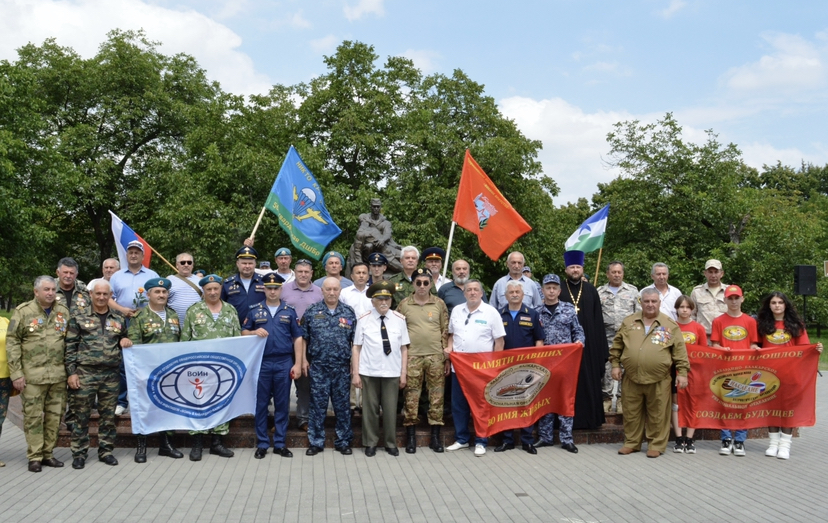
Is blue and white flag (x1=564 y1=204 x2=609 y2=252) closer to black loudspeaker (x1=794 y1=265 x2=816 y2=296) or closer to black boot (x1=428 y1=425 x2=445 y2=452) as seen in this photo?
black boot (x1=428 y1=425 x2=445 y2=452)

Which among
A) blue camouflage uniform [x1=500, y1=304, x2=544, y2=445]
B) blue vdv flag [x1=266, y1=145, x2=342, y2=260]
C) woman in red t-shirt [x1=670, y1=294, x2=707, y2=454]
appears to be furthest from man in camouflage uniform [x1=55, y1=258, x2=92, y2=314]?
woman in red t-shirt [x1=670, y1=294, x2=707, y2=454]

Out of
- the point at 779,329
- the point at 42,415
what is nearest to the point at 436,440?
the point at 42,415

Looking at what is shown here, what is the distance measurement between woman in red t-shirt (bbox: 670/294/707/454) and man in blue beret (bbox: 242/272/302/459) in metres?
4.13

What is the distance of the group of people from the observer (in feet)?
21.4

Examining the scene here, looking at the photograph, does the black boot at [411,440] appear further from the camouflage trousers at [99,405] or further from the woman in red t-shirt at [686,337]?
the camouflage trousers at [99,405]

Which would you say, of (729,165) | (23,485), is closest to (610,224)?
(729,165)

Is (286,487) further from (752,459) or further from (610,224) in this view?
(610,224)

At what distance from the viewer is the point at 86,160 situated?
27.5 metres

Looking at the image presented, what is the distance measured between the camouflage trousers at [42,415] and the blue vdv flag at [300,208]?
15.3 ft

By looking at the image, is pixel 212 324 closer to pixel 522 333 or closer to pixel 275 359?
pixel 275 359

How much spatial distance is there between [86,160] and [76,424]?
78.6ft

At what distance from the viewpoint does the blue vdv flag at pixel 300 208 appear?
1070cm

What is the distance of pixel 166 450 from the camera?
22.7ft

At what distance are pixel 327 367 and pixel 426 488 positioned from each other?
70.1 inches
